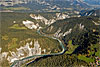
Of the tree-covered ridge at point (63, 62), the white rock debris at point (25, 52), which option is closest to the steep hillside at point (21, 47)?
the white rock debris at point (25, 52)

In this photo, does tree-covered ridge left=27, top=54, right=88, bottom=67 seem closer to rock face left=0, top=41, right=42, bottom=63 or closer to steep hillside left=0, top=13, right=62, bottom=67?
steep hillside left=0, top=13, right=62, bottom=67

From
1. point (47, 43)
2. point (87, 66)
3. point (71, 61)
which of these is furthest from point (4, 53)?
point (87, 66)

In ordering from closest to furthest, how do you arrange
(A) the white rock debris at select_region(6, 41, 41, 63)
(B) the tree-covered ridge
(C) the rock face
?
1. (B) the tree-covered ridge
2. (C) the rock face
3. (A) the white rock debris at select_region(6, 41, 41, 63)

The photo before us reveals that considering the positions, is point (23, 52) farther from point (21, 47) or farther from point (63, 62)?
point (63, 62)

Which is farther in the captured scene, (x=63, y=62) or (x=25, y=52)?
(x=25, y=52)

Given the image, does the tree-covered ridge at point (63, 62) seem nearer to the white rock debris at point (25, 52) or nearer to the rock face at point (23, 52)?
the white rock debris at point (25, 52)

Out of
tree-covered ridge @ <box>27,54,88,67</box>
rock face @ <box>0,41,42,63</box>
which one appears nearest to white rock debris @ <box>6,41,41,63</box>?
rock face @ <box>0,41,42,63</box>

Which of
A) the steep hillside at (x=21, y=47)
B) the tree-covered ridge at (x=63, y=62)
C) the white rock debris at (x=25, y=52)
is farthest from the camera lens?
the white rock debris at (x=25, y=52)

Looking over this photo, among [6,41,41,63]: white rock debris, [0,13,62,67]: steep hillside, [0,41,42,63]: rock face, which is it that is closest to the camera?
[0,41,42,63]: rock face

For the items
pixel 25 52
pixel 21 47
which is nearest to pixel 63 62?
pixel 25 52

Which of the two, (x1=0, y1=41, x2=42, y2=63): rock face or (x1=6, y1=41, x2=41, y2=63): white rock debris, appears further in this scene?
(x1=6, y1=41, x2=41, y2=63): white rock debris

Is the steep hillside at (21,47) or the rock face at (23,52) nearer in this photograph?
the rock face at (23,52)
